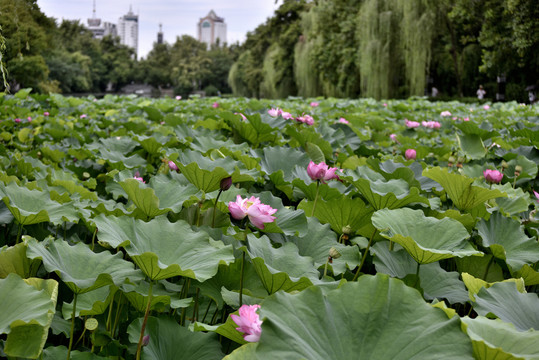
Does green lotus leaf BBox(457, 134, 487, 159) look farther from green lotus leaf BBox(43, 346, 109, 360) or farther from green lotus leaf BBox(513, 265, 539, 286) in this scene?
green lotus leaf BBox(43, 346, 109, 360)

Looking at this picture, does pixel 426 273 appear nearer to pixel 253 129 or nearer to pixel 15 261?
pixel 15 261

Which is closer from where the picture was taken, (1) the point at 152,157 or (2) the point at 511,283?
(2) the point at 511,283

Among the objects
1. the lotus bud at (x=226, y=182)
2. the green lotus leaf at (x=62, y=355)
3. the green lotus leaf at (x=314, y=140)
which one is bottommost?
the green lotus leaf at (x=62, y=355)

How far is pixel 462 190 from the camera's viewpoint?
1.23 m

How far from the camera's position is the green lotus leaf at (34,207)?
0.98m

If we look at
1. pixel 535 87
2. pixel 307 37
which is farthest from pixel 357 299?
pixel 535 87

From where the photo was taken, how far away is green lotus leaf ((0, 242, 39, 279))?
0.80 metres

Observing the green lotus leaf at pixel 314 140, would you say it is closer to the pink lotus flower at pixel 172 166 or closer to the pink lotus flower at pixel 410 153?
the pink lotus flower at pixel 410 153

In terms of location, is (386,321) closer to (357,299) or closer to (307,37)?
(357,299)

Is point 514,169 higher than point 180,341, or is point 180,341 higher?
Result: point 514,169

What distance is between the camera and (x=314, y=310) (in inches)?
22.4

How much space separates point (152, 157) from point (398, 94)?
39.6 feet

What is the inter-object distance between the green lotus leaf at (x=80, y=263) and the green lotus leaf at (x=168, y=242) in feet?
0.11

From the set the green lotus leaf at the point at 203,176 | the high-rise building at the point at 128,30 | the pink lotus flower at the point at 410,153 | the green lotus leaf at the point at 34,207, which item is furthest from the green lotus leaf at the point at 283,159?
the high-rise building at the point at 128,30
